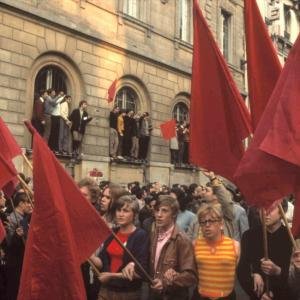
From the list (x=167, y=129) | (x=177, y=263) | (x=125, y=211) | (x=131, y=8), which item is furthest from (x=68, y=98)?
(x=177, y=263)

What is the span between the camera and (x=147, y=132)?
1822 cm

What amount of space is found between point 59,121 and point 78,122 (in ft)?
2.40

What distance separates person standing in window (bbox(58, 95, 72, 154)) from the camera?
49.1ft

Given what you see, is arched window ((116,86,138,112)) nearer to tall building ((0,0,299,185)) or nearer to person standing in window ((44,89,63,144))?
tall building ((0,0,299,185))

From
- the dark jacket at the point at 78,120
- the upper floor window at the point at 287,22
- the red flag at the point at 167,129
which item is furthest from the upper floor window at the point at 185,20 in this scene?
the upper floor window at the point at 287,22

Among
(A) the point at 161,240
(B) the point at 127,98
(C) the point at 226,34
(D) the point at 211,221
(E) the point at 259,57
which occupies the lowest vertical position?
(A) the point at 161,240

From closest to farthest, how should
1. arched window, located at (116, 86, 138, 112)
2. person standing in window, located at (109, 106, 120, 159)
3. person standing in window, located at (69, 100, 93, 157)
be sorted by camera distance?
person standing in window, located at (69, 100, 93, 157) < person standing in window, located at (109, 106, 120, 159) < arched window, located at (116, 86, 138, 112)

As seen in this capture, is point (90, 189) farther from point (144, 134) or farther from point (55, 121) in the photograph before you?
point (144, 134)

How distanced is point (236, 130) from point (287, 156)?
133 centimetres

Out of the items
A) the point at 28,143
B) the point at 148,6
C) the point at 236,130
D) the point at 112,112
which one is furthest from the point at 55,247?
the point at 148,6

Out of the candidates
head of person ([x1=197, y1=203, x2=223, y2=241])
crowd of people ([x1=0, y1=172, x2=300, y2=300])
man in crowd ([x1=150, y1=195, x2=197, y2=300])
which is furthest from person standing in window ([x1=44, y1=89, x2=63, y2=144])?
head of person ([x1=197, y1=203, x2=223, y2=241])

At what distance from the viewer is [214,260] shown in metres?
4.37

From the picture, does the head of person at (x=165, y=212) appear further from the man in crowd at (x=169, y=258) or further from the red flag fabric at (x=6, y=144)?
the red flag fabric at (x=6, y=144)

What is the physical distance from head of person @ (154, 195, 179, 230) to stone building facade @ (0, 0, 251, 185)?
1006 centimetres
